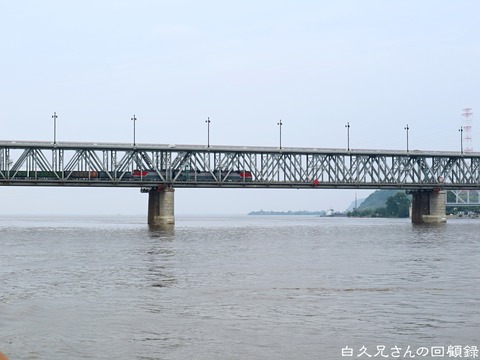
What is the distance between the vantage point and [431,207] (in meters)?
150

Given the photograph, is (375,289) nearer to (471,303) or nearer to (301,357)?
(471,303)

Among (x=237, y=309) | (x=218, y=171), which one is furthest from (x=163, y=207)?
(x=237, y=309)

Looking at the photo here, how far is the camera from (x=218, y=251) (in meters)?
56.5

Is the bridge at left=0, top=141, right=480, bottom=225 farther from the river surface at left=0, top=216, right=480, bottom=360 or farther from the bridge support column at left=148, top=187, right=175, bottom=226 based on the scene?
the river surface at left=0, top=216, right=480, bottom=360

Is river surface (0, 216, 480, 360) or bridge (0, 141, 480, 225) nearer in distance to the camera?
river surface (0, 216, 480, 360)

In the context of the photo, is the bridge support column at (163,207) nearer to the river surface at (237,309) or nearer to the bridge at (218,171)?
the bridge at (218,171)

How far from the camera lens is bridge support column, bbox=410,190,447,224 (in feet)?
489

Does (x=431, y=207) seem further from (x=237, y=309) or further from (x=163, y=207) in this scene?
(x=237, y=309)

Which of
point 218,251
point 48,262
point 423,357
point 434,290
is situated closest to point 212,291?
point 434,290

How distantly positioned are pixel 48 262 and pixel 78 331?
2496cm

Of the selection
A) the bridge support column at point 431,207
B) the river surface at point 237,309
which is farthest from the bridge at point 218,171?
the river surface at point 237,309

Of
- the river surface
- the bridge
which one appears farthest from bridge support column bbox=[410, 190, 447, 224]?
the river surface

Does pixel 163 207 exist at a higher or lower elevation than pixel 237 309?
higher

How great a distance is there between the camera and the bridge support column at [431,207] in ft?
489
